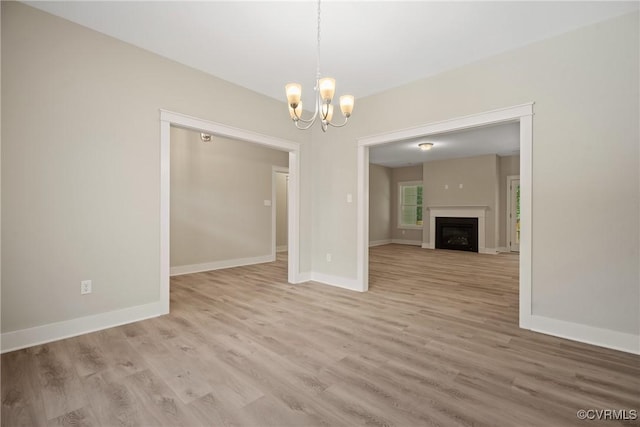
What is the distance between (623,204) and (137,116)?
4.39 meters

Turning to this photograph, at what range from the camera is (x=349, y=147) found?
4316 mm

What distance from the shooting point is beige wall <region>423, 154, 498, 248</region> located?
8.02m

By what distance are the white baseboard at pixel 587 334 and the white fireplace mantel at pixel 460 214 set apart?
5.78m

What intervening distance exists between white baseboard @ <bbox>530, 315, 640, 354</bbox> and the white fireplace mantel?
228 inches

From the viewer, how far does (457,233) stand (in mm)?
8648

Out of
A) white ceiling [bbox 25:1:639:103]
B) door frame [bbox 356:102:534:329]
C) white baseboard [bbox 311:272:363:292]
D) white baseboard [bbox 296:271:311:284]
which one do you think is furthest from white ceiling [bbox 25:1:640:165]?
white baseboard [bbox 296:271:311:284]

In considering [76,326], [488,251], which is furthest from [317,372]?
[488,251]

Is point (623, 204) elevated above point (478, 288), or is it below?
above

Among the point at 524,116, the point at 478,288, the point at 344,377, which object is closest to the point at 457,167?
the point at 478,288

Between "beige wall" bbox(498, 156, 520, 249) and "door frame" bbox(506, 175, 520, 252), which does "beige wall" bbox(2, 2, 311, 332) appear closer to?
"beige wall" bbox(498, 156, 520, 249)

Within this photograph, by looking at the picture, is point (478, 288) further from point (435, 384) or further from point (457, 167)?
point (457, 167)

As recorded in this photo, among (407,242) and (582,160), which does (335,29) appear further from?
(407,242)

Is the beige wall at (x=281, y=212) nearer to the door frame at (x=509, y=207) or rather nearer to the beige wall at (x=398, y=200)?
the beige wall at (x=398, y=200)

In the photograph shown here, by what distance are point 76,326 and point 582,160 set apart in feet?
15.2
